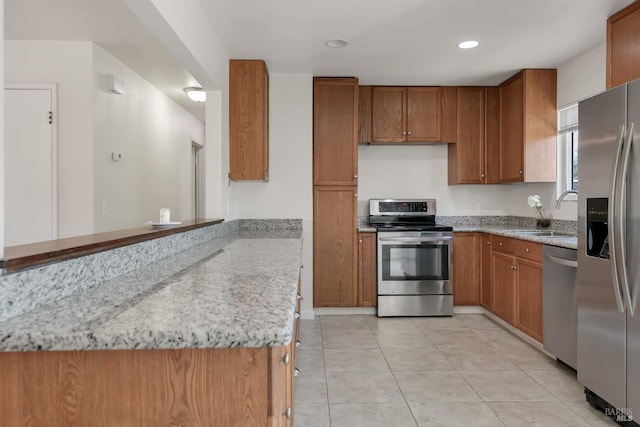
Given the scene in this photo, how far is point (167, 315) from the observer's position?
1014mm

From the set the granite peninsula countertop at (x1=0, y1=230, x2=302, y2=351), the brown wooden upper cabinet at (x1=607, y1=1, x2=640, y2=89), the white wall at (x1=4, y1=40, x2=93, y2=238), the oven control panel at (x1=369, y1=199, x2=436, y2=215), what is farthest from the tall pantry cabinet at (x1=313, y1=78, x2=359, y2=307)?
the granite peninsula countertop at (x1=0, y1=230, x2=302, y2=351)

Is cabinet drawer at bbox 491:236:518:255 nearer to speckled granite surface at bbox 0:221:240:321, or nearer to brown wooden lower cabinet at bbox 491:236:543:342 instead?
brown wooden lower cabinet at bbox 491:236:543:342

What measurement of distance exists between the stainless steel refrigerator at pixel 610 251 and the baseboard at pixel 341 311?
82.7 inches

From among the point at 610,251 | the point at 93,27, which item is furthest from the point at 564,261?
the point at 93,27

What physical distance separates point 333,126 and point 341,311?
187 centimetres

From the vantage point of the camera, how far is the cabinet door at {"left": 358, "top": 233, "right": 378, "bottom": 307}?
4199 millimetres

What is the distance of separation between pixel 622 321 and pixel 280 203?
2810mm

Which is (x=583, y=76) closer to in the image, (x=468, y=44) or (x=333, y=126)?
(x=468, y=44)

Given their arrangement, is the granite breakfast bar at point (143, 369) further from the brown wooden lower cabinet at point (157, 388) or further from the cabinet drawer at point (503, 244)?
the cabinet drawer at point (503, 244)

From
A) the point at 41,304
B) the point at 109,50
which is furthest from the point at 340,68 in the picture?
the point at 41,304

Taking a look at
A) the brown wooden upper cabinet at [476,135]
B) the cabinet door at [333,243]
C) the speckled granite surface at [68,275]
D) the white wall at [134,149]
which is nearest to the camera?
the speckled granite surface at [68,275]

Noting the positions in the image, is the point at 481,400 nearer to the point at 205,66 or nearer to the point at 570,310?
the point at 570,310

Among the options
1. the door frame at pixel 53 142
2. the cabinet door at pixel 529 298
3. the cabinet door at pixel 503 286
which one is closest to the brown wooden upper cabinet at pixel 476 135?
the cabinet door at pixel 503 286

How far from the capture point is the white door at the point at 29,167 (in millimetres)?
3281
